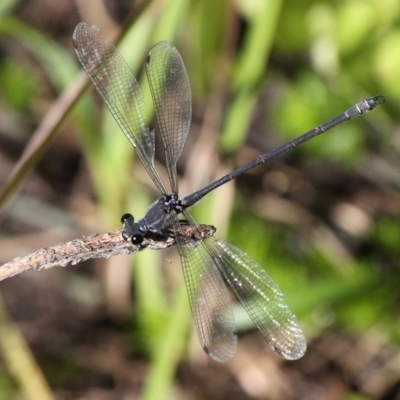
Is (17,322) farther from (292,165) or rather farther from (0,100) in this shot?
(292,165)

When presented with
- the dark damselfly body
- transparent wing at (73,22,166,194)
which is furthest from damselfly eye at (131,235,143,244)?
transparent wing at (73,22,166,194)

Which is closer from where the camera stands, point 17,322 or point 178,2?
point 178,2

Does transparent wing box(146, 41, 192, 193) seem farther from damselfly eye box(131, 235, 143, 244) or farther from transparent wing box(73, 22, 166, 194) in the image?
damselfly eye box(131, 235, 143, 244)

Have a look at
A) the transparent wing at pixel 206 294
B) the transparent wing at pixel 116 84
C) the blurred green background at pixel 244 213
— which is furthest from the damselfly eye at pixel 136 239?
the blurred green background at pixel 244 213

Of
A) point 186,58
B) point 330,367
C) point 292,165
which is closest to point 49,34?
point 186,58

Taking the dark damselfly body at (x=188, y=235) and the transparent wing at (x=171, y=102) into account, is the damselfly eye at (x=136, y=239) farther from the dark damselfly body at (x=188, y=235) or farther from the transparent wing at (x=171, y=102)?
the transparent wing at (x=171, y=102)

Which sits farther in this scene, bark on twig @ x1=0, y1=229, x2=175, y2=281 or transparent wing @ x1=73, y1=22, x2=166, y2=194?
transparent wing @ x1=73, y1=22, x2=166, y2=194
